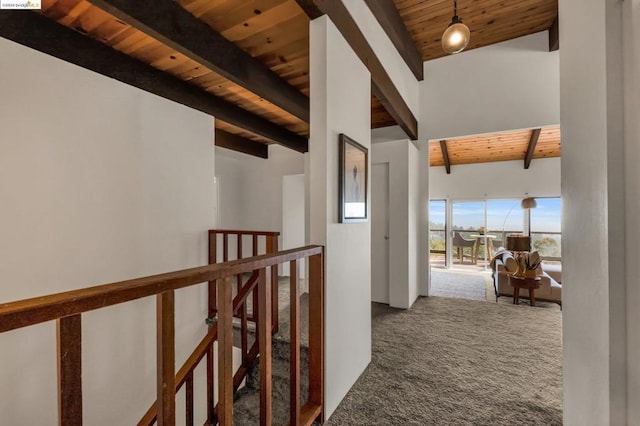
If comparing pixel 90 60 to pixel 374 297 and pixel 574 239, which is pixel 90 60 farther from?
pixel 374 297

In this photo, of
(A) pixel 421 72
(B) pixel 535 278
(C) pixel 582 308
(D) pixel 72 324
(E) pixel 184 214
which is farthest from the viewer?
(A) pixel 421 72

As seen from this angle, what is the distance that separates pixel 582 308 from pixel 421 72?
382 centimetres

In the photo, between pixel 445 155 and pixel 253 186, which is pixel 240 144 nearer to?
pixel 253 186

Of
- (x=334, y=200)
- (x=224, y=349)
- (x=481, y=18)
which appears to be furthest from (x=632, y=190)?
(x=481, y=18)

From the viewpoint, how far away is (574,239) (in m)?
1.14

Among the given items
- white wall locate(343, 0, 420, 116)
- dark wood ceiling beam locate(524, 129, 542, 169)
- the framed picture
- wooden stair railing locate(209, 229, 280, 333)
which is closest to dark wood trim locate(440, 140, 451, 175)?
dark wood ceiling beam locate(524, 129, 542, 169)

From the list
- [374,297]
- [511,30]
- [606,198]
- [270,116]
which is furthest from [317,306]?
[511,30]

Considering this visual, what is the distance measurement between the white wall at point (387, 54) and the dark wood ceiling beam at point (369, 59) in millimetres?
81

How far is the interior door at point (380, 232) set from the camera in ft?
12.3

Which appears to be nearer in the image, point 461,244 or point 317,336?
point 317,336

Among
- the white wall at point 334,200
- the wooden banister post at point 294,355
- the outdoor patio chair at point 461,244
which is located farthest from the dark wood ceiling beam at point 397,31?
the outdoor patio chair at point 461,244

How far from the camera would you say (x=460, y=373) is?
2.07 m

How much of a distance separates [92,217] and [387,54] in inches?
123

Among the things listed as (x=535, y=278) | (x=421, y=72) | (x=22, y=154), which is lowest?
(x=535, y=278)
